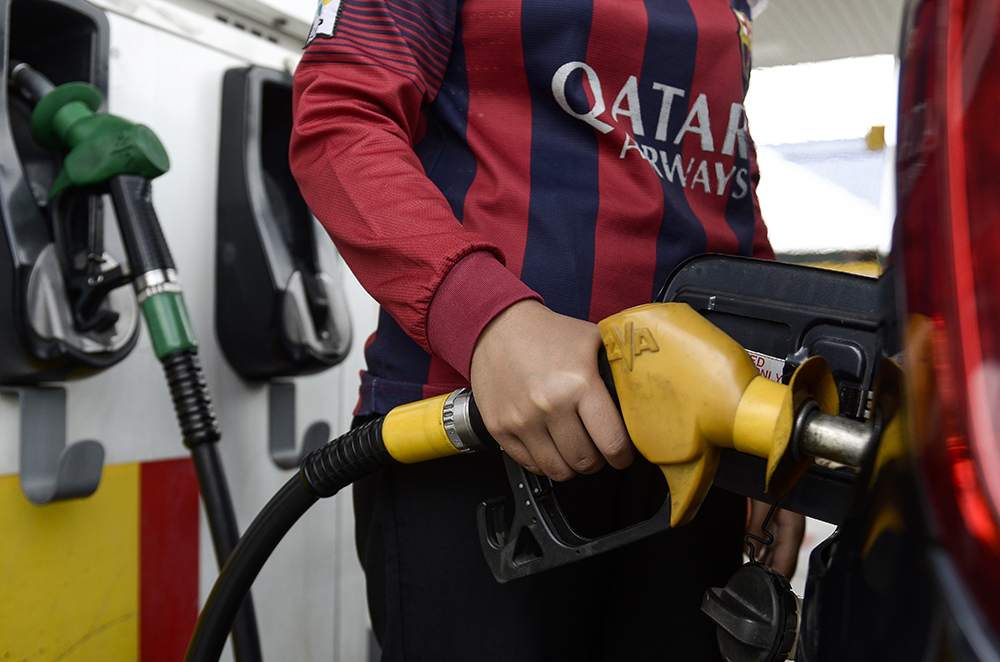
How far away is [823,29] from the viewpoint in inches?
161

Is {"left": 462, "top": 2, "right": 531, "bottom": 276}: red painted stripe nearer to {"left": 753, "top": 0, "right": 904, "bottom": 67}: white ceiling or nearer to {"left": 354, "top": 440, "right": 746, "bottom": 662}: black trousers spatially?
{"left": 354, "top": 440, "right": 746, "bottom": 662}: black trousers

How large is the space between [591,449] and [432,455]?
0.19 m

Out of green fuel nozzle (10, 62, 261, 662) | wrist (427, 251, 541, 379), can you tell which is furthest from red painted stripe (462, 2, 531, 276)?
green fuel nozzle (10, 62, 261, 662)

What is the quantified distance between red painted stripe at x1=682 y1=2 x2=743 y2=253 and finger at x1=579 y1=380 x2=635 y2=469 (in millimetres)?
342

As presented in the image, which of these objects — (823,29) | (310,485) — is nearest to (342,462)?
(310,485)

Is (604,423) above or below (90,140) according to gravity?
below

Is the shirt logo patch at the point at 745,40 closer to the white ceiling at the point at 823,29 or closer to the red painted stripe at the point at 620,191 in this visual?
the red painted stripe at the point at 620,191

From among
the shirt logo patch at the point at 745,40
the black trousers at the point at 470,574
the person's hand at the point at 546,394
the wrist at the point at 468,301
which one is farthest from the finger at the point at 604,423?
the shirt logo patch at the point at 745,40

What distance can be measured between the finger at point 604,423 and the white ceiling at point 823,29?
3.68 m

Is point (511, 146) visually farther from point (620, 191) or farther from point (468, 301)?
point (468, 301)

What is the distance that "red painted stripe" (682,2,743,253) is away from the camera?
830 millimetres

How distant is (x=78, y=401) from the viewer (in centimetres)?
111

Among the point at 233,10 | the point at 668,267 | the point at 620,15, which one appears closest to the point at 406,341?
the point at 668,267

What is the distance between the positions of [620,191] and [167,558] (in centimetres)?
92
